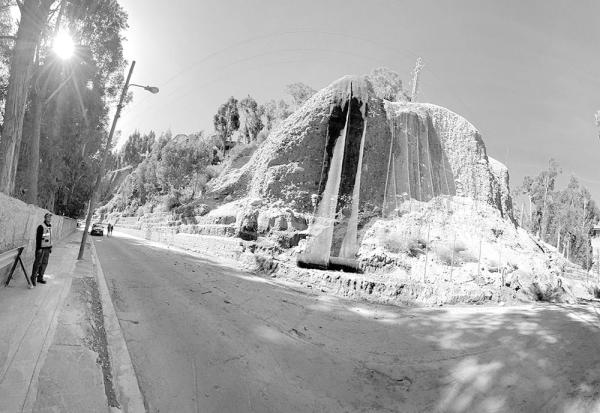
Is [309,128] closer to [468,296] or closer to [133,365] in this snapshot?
[468,296]

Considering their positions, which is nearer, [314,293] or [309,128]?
[314,293]

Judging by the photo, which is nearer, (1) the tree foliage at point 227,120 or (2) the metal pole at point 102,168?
(2) the metal pole at point 102,168

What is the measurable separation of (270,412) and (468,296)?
11625 millimetres

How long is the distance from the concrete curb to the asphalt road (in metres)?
0.11

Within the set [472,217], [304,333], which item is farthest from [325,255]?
[304,333]

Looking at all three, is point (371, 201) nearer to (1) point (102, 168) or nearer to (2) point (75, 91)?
(1) point (102, 168)

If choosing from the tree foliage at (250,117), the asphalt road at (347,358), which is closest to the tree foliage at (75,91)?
the asphalt road at (347,358)

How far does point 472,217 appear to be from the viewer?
23.8 metres

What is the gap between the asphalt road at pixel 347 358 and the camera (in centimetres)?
Result: 432

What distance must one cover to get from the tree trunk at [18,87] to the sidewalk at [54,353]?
216 inches

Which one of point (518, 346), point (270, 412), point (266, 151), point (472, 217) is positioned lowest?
point (270, 412)

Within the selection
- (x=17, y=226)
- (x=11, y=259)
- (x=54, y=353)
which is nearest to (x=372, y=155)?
(x=17, y=226)

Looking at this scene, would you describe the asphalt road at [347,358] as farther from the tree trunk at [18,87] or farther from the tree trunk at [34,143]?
the tree trunk at [34,143]

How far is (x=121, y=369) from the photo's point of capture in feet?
14.5
